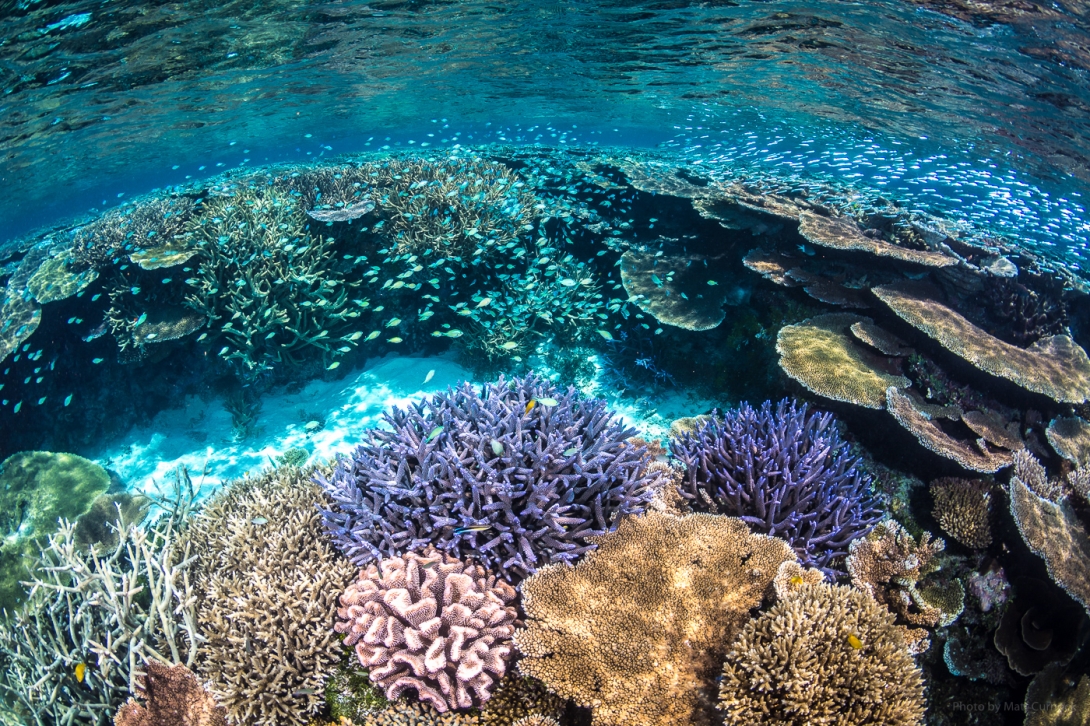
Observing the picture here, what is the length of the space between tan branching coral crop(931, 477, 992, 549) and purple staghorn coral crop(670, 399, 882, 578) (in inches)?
30.0

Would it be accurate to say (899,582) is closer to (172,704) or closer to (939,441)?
(939,441)

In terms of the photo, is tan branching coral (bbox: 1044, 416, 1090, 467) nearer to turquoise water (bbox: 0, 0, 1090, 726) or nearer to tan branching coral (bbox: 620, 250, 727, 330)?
turquoise water (bbox: 0, 0, 1090, 726)

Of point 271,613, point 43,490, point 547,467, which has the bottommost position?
point 43,490

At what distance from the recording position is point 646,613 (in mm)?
2992

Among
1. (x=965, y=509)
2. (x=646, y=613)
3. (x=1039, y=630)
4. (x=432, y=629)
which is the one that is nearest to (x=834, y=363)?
(x=965, y=509)

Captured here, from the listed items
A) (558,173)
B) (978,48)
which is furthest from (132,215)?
(978,48)

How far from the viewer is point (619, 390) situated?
31.9ft

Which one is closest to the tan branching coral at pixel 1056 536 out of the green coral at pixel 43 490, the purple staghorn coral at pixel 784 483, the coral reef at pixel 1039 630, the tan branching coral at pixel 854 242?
the coral reef at pixel 1039 630

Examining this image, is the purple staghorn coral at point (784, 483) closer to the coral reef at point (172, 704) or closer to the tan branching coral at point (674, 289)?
the tan branching coral at point (674, 289)

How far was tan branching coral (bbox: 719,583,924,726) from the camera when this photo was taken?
101 inches

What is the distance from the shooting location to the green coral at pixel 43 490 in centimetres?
857

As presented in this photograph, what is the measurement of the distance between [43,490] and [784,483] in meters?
12.4

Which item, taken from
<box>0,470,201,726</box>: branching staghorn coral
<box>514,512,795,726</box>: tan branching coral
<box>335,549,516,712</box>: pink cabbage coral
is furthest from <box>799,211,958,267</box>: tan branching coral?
<box>0,470,201,726</box>: branching staghorn coral

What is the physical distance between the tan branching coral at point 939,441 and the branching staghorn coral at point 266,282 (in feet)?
28.2
